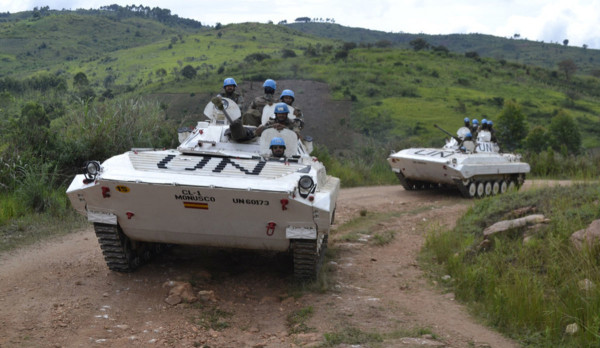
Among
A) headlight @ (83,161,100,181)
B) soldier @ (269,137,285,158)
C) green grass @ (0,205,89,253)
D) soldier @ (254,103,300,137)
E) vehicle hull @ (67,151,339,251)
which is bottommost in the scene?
green grass @ (0,205,89,253)

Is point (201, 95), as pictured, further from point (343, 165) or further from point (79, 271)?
point (79, 271)

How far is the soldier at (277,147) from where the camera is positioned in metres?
7.68

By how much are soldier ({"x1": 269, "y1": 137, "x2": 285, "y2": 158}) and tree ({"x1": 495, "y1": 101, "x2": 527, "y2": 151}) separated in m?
38.2

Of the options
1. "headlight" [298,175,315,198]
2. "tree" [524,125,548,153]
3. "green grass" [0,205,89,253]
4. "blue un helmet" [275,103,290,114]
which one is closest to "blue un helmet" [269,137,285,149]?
"blue un helmet" [275,103,290,114]

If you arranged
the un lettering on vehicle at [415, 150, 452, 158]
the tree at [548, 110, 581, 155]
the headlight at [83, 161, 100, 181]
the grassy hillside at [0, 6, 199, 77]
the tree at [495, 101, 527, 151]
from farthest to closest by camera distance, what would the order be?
the grassy hillside at [0, 6, 199, 77] → the tree at [495, 101, 527, 151] → the tree at [548, 110, 581, 155] → the un lettering on vehicle at [415, 150, 452, 158] → the headlight at [83, 161, 100, 181]

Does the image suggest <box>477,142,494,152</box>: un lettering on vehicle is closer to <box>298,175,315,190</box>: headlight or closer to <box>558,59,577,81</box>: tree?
<box>298,175,315,190</box>: headlight

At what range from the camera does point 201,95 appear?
3803cm

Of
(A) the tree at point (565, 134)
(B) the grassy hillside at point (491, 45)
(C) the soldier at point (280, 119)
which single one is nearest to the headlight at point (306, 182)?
(C) the soldier at point (280, 119)

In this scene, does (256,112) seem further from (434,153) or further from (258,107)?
(434,153)

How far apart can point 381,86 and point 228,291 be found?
46.5m

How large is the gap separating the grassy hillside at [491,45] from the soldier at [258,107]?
102615 millimetres

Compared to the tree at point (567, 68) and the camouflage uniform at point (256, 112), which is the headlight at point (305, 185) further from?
the tree at point (567, 68)

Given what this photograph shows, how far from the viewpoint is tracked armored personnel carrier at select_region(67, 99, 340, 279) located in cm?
629

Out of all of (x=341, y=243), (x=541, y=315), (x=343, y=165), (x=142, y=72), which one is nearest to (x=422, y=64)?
(x=142, y=72)
